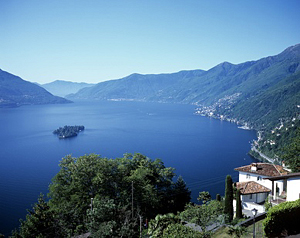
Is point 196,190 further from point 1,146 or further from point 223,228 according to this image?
point 1,146

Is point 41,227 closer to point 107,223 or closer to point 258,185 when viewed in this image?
point 107,223

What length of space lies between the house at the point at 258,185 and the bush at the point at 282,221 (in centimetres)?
1144

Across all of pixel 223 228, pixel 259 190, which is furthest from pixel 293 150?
pixel 223 228

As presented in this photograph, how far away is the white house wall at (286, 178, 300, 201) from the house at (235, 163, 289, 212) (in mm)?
8068

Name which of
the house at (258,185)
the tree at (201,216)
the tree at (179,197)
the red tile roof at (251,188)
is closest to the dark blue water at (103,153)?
the tree at (179,197)

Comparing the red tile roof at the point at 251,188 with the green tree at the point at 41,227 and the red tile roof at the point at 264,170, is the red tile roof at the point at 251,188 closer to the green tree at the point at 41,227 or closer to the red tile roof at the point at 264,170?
the red tile roof at the point at 264,170

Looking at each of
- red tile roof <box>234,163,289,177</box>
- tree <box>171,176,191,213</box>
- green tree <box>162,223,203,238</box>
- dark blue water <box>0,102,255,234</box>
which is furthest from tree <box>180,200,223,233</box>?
dark blue water <box>0,102,255,234</box>

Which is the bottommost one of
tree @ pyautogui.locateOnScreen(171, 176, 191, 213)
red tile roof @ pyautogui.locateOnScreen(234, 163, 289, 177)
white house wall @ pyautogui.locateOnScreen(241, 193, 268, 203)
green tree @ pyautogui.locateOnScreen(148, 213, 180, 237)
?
tree @ pyautogui.locateOnScreen(171, 176, 191, 213)

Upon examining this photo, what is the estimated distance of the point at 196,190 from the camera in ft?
139

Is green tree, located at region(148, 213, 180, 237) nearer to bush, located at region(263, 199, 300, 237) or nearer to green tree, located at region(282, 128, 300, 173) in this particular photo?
bush, located at region(263, 199, 300, 237)

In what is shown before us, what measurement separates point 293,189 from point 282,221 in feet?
12.1

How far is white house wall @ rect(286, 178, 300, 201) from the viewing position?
1138 centimetres

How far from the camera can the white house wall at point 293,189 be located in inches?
448

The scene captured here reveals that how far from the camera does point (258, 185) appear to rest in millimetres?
22641
